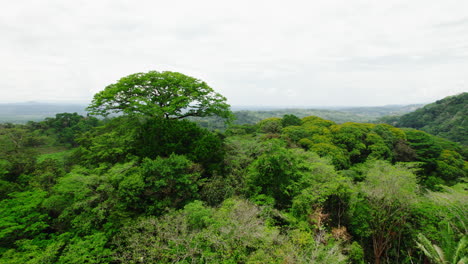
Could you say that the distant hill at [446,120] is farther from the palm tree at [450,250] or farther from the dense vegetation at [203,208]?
the palm tree at [450,250]

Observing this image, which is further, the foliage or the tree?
the foliage

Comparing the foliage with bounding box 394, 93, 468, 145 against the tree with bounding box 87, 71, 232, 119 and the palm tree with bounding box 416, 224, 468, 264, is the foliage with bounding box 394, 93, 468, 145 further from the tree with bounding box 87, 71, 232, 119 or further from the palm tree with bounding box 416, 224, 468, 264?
the tree with bounding box 87, 71, 232, 119

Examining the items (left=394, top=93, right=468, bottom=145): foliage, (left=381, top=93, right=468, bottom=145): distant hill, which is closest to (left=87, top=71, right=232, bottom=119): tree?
(left=381, top=93, right=468, bottom=145): distant hill

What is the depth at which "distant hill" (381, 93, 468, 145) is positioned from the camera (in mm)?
54969

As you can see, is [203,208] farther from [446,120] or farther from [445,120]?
[445,120]

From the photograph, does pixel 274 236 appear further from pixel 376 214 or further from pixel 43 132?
pixel 43 132

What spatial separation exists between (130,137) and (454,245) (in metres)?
18.7

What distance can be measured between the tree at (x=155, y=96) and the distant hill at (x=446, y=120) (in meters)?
67.7

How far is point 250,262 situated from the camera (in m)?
7.20

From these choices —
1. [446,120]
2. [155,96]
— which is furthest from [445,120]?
[155,96]

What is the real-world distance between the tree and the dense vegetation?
1.11 m

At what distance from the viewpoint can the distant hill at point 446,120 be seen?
5497cm

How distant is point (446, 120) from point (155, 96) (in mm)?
103750

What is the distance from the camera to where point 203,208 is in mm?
9680
